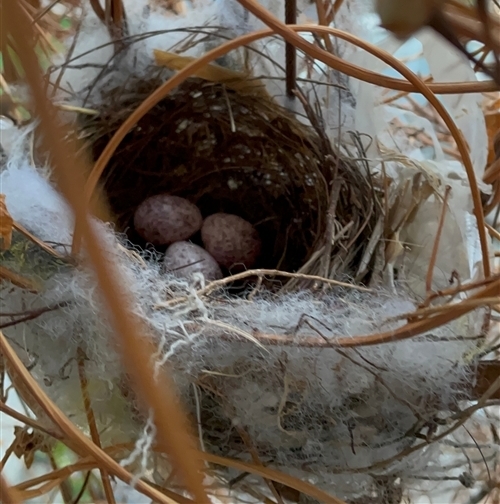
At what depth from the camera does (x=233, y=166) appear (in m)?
0.67

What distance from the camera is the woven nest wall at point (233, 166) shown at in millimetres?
572

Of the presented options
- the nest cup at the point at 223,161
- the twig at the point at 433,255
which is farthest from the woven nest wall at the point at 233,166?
the twig at the point at 433,255

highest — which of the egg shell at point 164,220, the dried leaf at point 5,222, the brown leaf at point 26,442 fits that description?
the dried leaf at point 5,222

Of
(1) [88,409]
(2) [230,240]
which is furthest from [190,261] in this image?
(1) [88,409]

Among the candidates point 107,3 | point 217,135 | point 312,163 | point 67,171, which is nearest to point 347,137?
point 312,163

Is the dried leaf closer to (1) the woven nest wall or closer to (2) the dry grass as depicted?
(2) the dry grass

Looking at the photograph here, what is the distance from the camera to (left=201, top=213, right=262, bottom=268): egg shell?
61 centimetres

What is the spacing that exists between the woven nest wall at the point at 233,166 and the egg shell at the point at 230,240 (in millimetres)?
31

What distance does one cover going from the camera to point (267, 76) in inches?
23.1

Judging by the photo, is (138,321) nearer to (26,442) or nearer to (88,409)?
(88,409)

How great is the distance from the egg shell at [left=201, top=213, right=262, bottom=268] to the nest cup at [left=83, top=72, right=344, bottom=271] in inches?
1.2

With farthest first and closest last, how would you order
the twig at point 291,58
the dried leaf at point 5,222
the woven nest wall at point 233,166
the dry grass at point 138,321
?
the woven nest wall at point 233,166, the twig at point 291,58, the dried leaf at point 5,222, the dry grass at point 138,321

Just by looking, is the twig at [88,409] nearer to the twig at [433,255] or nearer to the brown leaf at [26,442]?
the brown leaf at [26,442]

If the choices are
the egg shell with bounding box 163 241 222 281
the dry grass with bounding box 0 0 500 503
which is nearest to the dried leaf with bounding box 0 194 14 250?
the dry grass with bounding box 0 0 500 503
